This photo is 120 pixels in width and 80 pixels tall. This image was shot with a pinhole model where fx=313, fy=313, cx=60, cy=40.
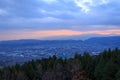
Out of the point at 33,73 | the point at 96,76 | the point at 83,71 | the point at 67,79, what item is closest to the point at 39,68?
the point at 33,73

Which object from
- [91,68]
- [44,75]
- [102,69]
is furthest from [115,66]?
[44,75]

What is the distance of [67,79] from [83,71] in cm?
644

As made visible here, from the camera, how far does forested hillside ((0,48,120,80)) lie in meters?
39.4

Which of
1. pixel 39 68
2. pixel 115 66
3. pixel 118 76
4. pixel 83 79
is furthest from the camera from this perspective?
pixel 39 68

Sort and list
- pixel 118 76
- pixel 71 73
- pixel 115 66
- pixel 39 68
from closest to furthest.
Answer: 1. pixel 118 76
2. pixel 115 66
3. pixel 71 73
4. pixel 39 68

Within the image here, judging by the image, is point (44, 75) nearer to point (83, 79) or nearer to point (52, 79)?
point (52, 79)

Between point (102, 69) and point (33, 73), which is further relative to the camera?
point (33, 73)

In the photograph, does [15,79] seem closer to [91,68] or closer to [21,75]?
[21,75]

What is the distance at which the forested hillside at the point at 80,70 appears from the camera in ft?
129

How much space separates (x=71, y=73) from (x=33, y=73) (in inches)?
330

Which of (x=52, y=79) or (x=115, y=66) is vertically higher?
(x=115, y=66)

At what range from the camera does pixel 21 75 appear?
53.4 meters

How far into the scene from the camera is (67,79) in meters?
52.5

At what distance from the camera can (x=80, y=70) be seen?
155 feet
